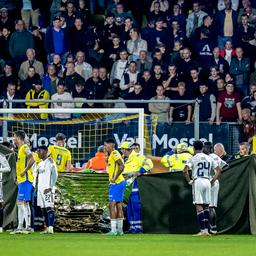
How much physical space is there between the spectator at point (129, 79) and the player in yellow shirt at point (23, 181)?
625 centimetres

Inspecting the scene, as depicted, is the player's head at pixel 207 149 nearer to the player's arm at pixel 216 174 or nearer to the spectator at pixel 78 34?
the player's arm at pixel 216 174

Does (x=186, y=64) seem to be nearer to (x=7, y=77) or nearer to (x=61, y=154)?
(x=7, y=77)

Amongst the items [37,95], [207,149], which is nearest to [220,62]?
[37,95]

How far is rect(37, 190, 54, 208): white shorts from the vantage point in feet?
88.6

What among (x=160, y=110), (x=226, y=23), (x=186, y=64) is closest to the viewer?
(x=160, y=110)

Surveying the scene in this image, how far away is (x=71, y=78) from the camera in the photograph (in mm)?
33156

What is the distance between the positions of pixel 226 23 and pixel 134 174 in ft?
25.5

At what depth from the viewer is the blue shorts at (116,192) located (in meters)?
26.7

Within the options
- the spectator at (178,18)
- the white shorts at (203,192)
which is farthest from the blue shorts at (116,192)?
the spectator at (178,18)

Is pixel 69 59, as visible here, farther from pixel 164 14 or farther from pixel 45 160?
pixel 45 160

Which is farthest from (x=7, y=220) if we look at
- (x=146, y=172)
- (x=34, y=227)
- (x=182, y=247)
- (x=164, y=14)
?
(x=164, y=14)

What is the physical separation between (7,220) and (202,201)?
15.3 ft

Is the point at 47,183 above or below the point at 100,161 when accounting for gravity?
below

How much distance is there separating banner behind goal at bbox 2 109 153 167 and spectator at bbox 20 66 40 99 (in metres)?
2.09
